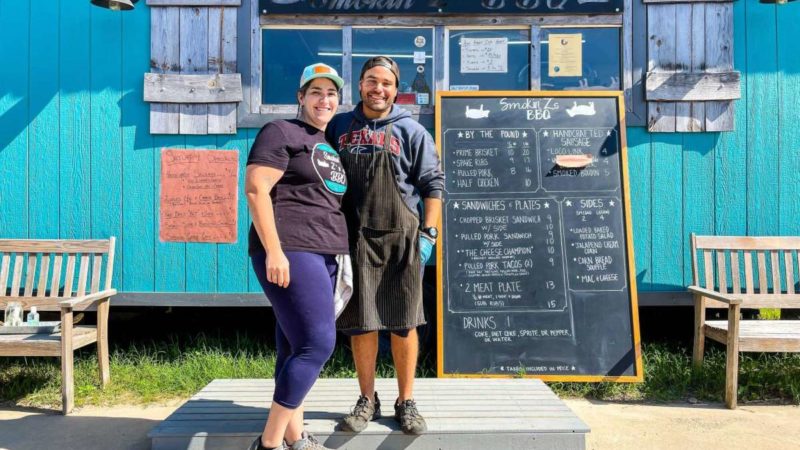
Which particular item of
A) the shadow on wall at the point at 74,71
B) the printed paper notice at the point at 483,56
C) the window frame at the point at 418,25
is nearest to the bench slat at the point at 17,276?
the shadow on wall at the point at 74,71

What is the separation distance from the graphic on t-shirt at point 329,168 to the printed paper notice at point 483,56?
7.28 ft

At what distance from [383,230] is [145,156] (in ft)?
8.04

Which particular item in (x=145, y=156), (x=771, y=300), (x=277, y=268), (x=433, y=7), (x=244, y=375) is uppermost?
(x=433, y=7)

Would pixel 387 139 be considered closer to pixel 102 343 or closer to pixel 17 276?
pixel 102 343

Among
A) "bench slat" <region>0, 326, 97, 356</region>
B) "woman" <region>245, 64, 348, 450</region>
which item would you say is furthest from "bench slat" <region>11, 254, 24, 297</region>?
"woman" <region>245, 64, 348, 450</region>

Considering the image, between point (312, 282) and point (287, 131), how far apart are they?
605 mm

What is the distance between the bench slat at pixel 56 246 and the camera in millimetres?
4320

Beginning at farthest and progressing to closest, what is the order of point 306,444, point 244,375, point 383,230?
point 244,375
point 383,230
point 306,444

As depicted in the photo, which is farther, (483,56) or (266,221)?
(483,56)

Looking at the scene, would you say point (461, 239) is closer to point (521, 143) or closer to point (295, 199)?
point (521, 143)

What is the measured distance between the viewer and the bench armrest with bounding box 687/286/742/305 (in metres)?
3.75

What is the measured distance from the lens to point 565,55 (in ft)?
14.9

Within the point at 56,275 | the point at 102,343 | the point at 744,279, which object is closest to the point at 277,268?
the point at 102,343

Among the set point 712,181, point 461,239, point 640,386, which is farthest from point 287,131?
point 712,181
